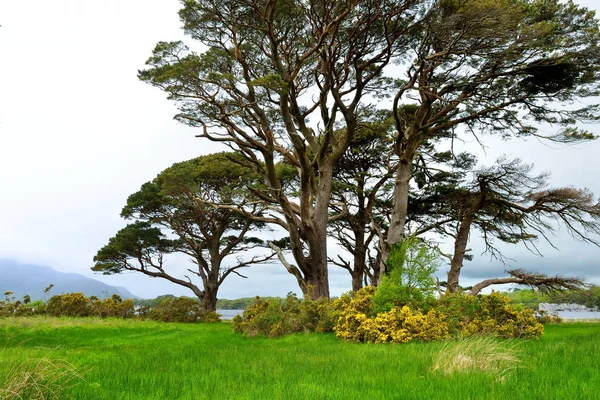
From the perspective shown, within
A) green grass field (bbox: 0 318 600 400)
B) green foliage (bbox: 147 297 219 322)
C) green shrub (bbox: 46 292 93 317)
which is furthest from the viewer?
green foliage (bbox: 147 297 219 322)

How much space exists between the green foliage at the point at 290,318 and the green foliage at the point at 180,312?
9214 mm

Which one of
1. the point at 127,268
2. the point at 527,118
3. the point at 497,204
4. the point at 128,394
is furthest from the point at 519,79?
the point at 127,268

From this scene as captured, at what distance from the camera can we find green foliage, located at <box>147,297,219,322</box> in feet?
70.3

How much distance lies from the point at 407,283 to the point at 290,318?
3650 millimetres

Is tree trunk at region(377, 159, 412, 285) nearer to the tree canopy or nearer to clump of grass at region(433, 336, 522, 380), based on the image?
the tree canopy

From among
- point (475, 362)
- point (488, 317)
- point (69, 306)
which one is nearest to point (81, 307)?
point (69, 306)

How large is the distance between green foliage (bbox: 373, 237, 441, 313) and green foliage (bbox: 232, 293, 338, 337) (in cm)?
166

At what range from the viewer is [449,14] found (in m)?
13.3

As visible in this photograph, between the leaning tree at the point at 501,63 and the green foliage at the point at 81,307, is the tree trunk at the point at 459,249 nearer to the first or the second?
the leaning tree at the point at 501,63

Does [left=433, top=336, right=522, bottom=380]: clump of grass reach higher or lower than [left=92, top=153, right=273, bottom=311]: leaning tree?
lower

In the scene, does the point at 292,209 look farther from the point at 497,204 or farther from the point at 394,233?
the point at 497,204

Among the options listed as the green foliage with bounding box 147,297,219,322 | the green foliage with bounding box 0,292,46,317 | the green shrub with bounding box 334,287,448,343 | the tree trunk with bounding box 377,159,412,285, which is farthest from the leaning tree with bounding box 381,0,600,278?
the green foliage with bounding box 0,292,46,317

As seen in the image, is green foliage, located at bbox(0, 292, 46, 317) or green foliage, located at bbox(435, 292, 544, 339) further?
green foliage, located at bbox(0, 292, 46, 317)

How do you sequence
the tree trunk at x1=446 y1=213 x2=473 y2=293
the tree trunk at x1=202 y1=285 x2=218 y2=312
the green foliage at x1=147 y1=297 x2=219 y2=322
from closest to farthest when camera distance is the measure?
the tree trunk at x1=446 y1=213 x2=473 y2=293 → the green foliage at x1=147 y1=297 x2=219 y2=322 → the tree trunk at x1=202 y1=285 x2=218 y2=312
